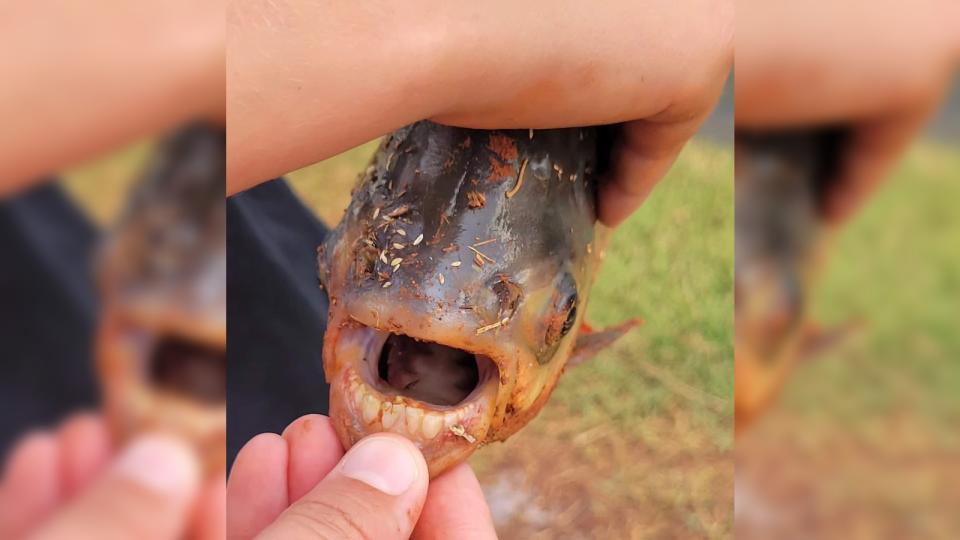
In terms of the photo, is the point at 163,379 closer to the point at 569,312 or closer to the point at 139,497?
the point at 139,497

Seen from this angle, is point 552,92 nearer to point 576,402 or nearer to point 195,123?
point 195,123

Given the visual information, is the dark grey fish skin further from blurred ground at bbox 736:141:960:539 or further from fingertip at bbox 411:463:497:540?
fingertip at bbox 411:463:497:540

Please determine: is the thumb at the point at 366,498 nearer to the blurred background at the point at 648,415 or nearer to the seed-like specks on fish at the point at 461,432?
the seed-like specks on fish at the point at 461,432

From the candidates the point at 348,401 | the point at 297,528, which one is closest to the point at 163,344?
the point at 297,528

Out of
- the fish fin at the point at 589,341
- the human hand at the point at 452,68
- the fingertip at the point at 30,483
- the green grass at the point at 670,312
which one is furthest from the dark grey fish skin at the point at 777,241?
Answer: the green grass at the point at 670,312

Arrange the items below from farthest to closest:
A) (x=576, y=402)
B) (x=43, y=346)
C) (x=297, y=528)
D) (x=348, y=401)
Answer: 1. (x=576, y=402)
2. (x=348, y=401)
3. (x=297, y=528)
4. (x=43, y=346)

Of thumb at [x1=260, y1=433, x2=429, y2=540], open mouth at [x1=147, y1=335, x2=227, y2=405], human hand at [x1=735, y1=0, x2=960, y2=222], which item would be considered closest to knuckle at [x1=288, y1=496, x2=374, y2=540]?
thumb at [x1=260, y1=433, x2=429, y2=540]

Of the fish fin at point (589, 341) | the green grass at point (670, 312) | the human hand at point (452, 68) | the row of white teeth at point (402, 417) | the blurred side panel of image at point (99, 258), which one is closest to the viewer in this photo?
the blurred side panel of image at point (99, 258)
